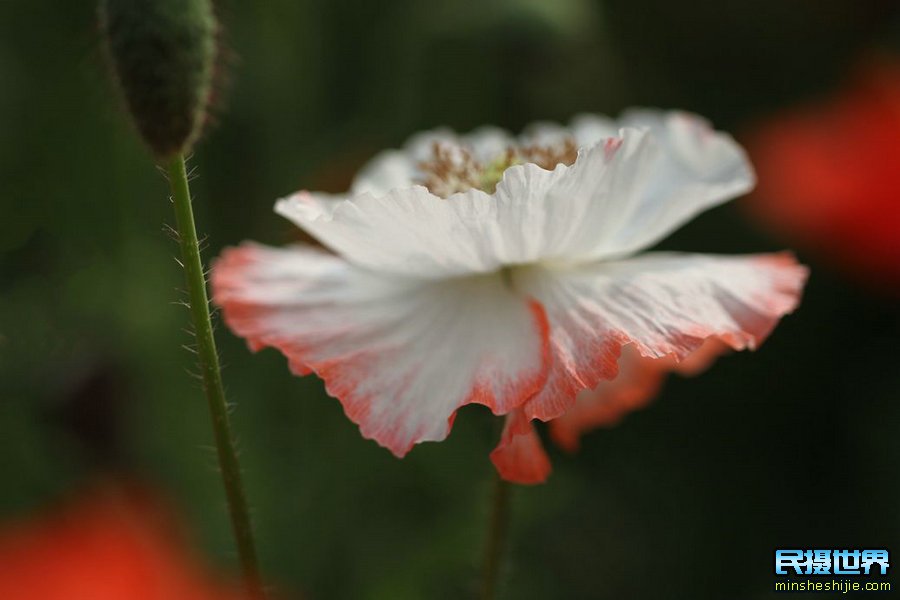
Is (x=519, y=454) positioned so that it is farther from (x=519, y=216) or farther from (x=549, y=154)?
(x=549, y=154)

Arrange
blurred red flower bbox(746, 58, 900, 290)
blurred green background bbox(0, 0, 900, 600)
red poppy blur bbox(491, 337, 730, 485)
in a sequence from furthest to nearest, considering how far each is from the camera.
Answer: blurred red flower bbox(746, 58, 900, 290), blurred green background bbox(0, 0, 900, 600), red poppy blur bbox(491, 337, 730, 485)

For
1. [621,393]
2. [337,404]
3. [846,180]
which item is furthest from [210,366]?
[846,180]

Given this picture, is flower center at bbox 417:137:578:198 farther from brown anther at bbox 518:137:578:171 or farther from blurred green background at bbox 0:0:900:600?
blurred green background at bbox 0:0:900:600

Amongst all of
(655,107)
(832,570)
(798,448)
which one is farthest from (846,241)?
(832,570)

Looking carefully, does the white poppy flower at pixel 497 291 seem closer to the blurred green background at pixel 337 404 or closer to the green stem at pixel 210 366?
the green stem at pixel 210 366

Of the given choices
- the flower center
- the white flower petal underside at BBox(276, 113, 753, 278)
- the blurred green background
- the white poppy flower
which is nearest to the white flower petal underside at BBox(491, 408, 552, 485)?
the white poppy flower
